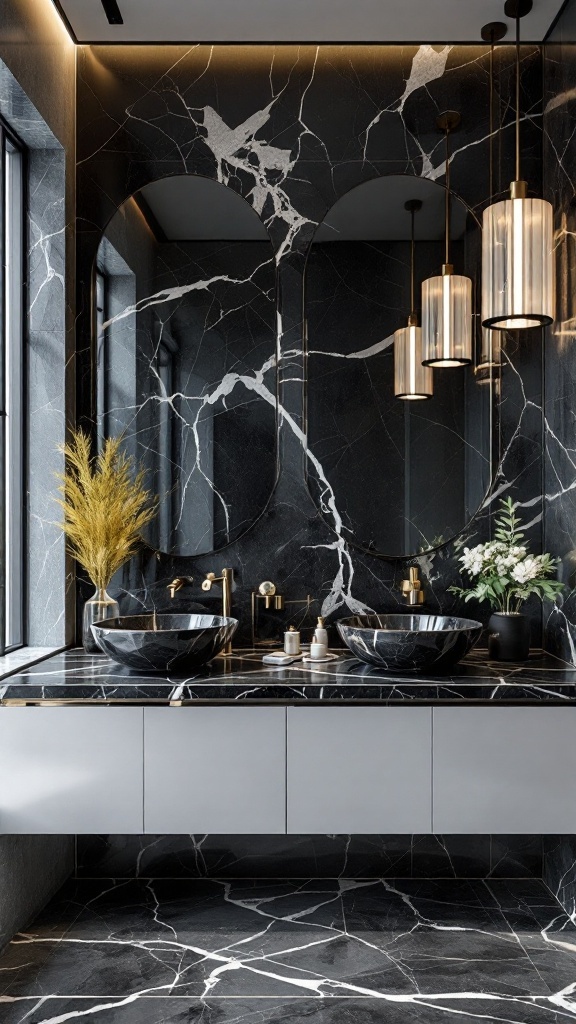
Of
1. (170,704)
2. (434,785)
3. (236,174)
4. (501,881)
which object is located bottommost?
(501,881)

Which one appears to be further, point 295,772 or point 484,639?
point 484,639

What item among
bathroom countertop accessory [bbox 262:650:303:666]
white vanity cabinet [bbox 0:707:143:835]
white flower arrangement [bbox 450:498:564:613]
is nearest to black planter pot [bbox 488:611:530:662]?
white flower arrangement [bbox 450:498:564:613]

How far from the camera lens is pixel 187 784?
227 cm

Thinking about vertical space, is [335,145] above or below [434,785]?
above

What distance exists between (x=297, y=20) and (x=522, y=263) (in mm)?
1284

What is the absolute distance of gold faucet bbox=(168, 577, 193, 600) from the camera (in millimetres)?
2850

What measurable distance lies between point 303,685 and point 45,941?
1.17m

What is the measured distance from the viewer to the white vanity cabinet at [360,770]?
2273mm

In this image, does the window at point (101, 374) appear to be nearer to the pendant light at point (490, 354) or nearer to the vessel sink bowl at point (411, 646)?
the vessel sink bowl at point (411, 646)

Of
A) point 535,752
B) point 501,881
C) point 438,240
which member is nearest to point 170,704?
point 535,752

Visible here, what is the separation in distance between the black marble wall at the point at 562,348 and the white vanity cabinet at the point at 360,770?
73 centimetres

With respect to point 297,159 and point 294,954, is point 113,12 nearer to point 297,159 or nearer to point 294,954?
point 297,159

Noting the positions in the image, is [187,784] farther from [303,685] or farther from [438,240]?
[438,240]

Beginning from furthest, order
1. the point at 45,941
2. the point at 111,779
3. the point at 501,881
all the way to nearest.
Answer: the point at 501,881
the point at 45,941
the point at 111,779
